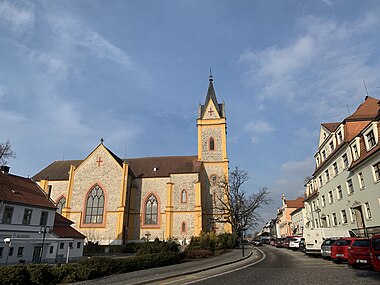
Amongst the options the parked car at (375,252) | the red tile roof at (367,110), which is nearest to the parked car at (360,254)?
the parked car at (375,252)

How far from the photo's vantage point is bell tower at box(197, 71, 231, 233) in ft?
136

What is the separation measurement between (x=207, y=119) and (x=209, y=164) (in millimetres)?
8678

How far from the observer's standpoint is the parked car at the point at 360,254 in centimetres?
1267

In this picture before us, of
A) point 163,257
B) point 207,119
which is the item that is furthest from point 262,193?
point 163,257

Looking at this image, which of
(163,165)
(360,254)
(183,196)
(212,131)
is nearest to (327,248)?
(360,254)

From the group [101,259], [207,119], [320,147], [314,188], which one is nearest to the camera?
[101,259]

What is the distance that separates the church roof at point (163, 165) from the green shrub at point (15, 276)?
31.4 metres

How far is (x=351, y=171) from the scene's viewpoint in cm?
2458

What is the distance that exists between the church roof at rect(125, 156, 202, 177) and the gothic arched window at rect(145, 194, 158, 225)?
4.17 metres

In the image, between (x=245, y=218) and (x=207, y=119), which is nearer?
(x=245, y=218)

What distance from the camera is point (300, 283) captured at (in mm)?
9875

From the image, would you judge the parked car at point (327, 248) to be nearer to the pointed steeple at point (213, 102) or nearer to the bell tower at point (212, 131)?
the bell tower at point (212, 131)

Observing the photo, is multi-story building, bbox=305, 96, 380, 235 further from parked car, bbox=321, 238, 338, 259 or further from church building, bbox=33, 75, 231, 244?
church building, bbox=33, 75, 231, 244

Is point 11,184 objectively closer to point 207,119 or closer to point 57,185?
point 57,185
